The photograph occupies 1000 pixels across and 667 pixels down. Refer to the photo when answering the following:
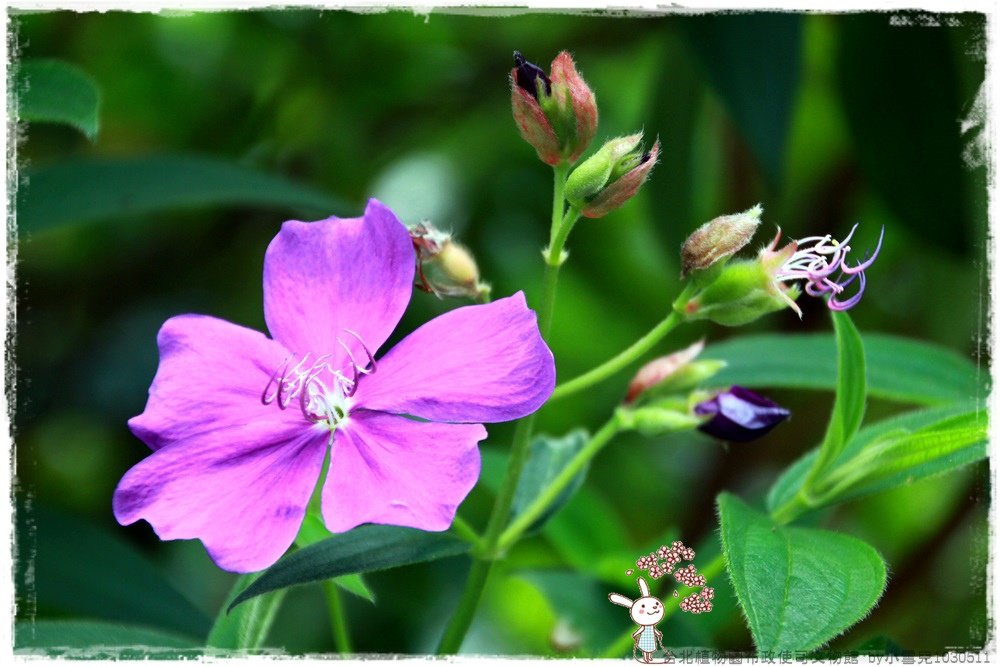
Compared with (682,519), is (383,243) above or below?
above

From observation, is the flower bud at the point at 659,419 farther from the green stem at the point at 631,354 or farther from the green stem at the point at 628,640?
the green stem at the point at 628,640

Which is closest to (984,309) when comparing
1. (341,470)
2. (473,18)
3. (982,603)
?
(982,603)

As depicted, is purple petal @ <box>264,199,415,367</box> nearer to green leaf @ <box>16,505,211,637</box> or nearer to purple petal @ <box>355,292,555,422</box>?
purple petal @ <box>355,292,555,422</box>

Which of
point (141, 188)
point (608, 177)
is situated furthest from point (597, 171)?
point (141, 188)

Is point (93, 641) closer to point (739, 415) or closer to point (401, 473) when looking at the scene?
point (401, 473)

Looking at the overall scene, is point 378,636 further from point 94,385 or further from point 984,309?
point 984,309

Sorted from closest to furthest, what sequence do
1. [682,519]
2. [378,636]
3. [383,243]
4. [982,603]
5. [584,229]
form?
[383,243] → [982,603] → [378,636] → [682,519] → [584,229]

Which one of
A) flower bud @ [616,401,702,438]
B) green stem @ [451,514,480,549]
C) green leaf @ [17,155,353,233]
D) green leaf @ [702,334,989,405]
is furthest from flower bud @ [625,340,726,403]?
green leaf @ [17,155,353,233]
